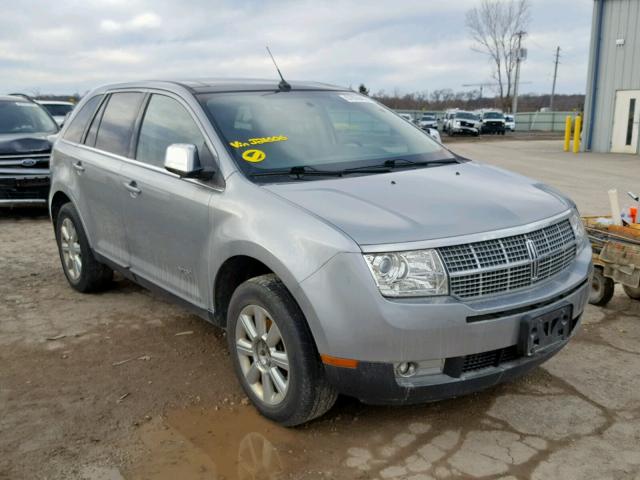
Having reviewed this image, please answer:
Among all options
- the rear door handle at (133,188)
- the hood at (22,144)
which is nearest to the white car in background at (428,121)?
the hood at (22,144)

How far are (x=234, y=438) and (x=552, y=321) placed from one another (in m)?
1.68

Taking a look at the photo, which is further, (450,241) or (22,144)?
(22,144)

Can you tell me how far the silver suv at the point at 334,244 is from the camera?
286cm

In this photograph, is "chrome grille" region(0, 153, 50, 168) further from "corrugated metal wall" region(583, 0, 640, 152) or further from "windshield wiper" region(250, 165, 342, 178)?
"corrugated metal wall" region(583, 0, 640, 152)

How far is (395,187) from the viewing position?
3.45m

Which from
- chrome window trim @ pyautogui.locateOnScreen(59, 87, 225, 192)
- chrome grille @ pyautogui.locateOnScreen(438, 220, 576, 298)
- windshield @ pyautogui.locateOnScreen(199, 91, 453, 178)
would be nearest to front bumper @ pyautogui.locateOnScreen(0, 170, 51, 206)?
chrome window trim @ pyautogui.locateOnScreen(59, 87, 225, 192)

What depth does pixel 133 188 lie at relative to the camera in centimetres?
433

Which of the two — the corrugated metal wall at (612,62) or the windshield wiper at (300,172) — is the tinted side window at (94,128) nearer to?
the windshield wiper at (300,172)

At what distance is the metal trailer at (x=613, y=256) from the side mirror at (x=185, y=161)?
122 inches

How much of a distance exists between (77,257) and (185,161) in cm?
249

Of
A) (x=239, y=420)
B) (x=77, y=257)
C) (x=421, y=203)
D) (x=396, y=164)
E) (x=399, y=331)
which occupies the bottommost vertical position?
(x=239, y=420)

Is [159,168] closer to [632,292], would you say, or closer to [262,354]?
[262,354]

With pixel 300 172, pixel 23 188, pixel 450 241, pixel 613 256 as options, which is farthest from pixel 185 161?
pixel 23 188

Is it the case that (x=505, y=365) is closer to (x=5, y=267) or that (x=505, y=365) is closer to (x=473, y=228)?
(x=473, y=228)
